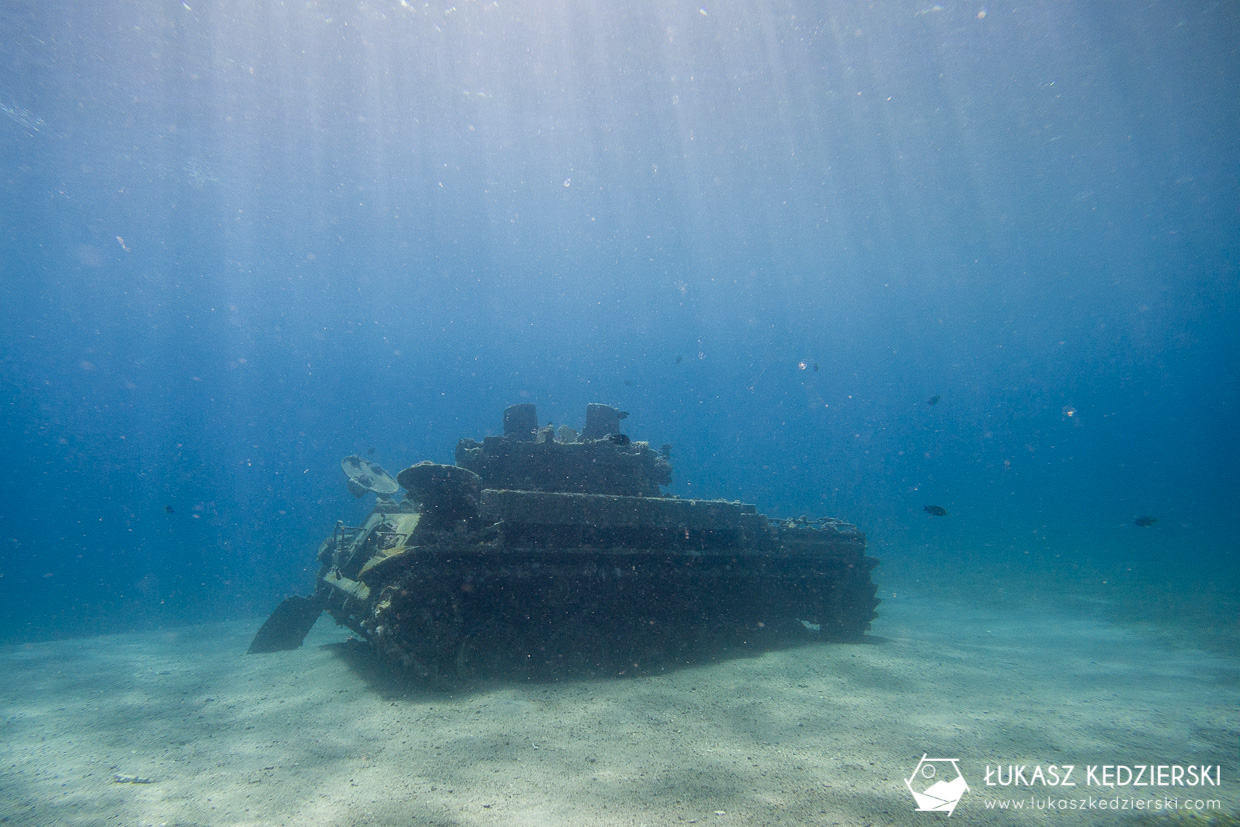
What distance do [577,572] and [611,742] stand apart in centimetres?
325

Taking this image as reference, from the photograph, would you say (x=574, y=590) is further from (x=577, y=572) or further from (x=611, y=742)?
(x=611, y=742)

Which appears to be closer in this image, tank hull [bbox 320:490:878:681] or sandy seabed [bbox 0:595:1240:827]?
sandy seabed [bbox 0:595:1240:827]

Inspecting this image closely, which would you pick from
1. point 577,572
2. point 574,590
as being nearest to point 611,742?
point 574,590

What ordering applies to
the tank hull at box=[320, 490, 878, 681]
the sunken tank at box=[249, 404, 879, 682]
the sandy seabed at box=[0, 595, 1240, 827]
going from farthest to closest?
the sunken tank at box=[249, 404, 879, 682], the tank hull at box=[320, 490, 878, 681], the sandy seabed at box=[0, 595, 1240, 827]

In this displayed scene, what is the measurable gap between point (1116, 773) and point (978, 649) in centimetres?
953

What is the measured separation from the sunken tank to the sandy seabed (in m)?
0.70

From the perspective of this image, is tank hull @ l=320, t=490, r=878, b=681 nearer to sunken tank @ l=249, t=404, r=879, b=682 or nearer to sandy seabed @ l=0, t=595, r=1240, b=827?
sunken tank @ l=249, t=404, r=879, b=682

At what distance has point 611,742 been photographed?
6328mm

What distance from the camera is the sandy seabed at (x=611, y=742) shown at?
492cm

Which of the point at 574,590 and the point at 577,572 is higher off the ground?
the point at 577,572

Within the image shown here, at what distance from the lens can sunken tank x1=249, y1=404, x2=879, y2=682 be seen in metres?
8.38

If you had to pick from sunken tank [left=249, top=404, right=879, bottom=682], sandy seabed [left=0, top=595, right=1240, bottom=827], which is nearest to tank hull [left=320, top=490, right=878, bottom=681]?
sunken tank [left=249, top=404, right=879, bottom=682]

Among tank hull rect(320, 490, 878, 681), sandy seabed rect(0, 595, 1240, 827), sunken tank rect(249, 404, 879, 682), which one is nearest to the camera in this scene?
sandy seabed rect(0, 595, 1240, 827)

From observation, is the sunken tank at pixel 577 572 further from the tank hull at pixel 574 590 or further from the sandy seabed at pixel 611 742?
the sandy seabed at pixel 611 742
